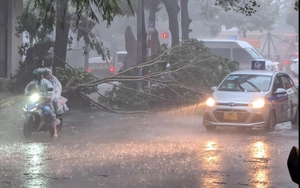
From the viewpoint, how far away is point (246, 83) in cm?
1708

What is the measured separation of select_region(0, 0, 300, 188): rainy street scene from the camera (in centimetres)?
988

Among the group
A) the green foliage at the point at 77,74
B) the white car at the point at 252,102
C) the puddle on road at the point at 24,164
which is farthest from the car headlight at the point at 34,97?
the green foliage at the point at 77,74

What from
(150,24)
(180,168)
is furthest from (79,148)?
(150,24)

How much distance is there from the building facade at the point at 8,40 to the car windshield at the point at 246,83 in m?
10.2

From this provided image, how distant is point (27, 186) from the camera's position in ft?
30.7

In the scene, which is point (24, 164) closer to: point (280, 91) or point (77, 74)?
point (280, 91)

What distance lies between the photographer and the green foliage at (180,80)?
68.1 feet

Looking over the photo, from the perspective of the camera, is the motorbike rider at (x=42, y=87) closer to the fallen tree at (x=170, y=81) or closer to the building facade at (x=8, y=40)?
the fallen tree at (x=170, y=81)

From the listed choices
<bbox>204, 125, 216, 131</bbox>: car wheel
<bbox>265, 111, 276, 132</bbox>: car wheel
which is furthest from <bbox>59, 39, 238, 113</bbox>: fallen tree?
<bbox>265, 111, 276, 132</bbox>: car wheel

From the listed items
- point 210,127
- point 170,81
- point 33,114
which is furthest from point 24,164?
point 170,81

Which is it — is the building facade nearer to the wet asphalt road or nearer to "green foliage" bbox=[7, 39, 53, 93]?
"green foliage" bbox=[7, 39, 53, 93]

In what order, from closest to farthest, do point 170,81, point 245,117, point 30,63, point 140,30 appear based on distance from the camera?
point 245,117
point 170,81
point 30,63
point 140,30

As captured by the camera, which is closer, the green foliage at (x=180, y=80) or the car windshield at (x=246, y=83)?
the car windshield at (x=246, y=83)

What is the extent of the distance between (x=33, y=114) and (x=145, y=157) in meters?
3.72
